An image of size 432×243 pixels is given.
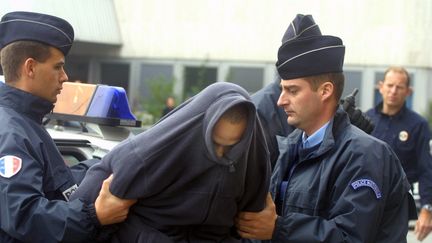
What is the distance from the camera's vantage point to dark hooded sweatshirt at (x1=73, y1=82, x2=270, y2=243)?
203 cm

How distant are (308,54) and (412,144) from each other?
3446mm

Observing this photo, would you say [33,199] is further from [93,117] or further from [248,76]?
[248,76]

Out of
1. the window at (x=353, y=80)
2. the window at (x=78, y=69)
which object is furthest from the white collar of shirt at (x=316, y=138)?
the window at (x=78, y=69)

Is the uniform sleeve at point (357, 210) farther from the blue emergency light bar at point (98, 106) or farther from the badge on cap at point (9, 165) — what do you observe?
the blue emergency light bar at point (98, 106)

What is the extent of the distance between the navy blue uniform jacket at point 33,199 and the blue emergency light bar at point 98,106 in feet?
3.31

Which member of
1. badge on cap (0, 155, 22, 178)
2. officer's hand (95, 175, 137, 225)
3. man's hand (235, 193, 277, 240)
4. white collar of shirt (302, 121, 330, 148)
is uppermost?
white collar of shirt (302, 121, 330, 148)

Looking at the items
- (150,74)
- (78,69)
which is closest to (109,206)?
(150,74)

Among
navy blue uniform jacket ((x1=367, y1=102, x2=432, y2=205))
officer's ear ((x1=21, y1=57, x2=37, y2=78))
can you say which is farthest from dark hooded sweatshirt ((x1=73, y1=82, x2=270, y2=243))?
navy blue uniform jacket ((x1=367, y1=102, x2=432, y2=205))

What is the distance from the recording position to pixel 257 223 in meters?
2.32

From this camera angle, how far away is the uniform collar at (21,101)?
250 centimetres

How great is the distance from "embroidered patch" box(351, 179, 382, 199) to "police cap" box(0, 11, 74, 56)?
46.2 inches

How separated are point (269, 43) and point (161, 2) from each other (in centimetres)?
325

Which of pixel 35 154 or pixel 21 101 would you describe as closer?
pixel 35 154

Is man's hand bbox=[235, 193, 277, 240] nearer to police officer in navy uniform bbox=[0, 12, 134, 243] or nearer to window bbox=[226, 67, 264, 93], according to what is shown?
police officer in navy uniform bbox=[0, 12, 134, 243]
